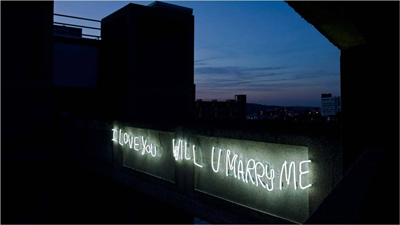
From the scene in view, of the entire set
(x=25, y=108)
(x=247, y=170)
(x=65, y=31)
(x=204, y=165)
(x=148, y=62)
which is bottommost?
(x=204, y=165)

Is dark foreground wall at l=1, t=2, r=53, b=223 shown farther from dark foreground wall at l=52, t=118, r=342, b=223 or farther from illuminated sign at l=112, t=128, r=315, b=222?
illuminated sign at l=112, t=128, r=315, b=222

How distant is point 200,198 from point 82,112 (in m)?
14.3

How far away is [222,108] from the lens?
125 feet

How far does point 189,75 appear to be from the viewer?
68.7 feet

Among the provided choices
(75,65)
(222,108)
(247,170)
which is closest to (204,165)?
(247,170)

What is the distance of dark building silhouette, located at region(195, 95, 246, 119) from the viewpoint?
36000mm

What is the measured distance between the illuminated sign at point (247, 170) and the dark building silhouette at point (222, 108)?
26.1 m

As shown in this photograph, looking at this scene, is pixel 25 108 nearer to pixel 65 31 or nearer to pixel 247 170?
pixel 65 31

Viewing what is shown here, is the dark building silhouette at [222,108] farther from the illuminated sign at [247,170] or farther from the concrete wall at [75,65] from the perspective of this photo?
the illuminated sign at [247,170]

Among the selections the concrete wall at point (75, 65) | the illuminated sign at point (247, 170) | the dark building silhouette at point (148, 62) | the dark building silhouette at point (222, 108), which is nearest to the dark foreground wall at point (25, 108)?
the concrete wall at point (75, 65)

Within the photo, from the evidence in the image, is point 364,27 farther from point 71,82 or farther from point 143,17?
point 71,82

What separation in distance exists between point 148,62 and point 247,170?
14094 millimetres

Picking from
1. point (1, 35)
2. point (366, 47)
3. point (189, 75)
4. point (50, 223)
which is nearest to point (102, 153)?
point (50, 223)

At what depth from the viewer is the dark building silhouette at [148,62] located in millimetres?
18641
